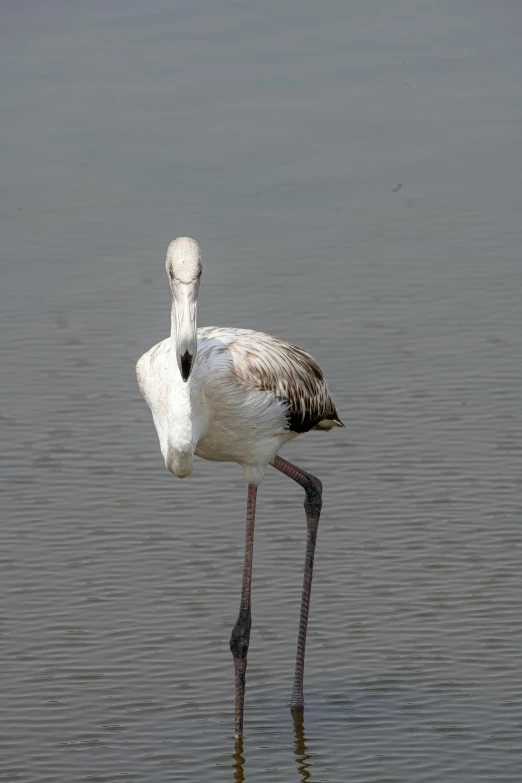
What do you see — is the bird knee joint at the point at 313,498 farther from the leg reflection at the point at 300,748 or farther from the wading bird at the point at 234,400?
the leg reflection at the point at 300,748

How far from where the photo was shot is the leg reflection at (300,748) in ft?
26.7

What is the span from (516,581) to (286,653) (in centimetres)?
128

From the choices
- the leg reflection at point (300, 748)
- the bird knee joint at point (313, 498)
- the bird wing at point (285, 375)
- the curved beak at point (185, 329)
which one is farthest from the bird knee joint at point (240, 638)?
the curved beak at point (185, 329)

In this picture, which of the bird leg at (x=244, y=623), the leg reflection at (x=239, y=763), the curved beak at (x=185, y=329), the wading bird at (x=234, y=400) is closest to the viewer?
the curved beak at (x=185, y=329)

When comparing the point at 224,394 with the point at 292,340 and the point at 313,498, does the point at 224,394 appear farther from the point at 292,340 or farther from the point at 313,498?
the point at 292,340

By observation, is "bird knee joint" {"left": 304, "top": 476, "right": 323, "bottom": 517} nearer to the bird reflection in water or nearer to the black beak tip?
the bird reflection in water

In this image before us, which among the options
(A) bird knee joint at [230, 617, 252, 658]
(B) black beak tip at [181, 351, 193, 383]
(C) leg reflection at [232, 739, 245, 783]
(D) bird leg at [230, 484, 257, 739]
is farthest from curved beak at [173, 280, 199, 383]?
(C) leg reflection at [232, 739, 245, 783]

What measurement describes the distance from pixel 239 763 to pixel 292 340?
4.85 metres

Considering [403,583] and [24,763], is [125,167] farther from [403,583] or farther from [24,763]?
[24,763]

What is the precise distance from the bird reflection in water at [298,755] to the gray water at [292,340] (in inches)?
0.7

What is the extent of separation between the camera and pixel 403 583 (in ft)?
31.4

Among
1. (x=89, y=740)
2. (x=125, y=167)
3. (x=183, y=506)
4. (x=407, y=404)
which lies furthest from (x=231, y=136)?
(x=89, y=740)

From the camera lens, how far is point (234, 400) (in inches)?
330

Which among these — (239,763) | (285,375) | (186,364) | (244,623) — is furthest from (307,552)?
(186,364)
